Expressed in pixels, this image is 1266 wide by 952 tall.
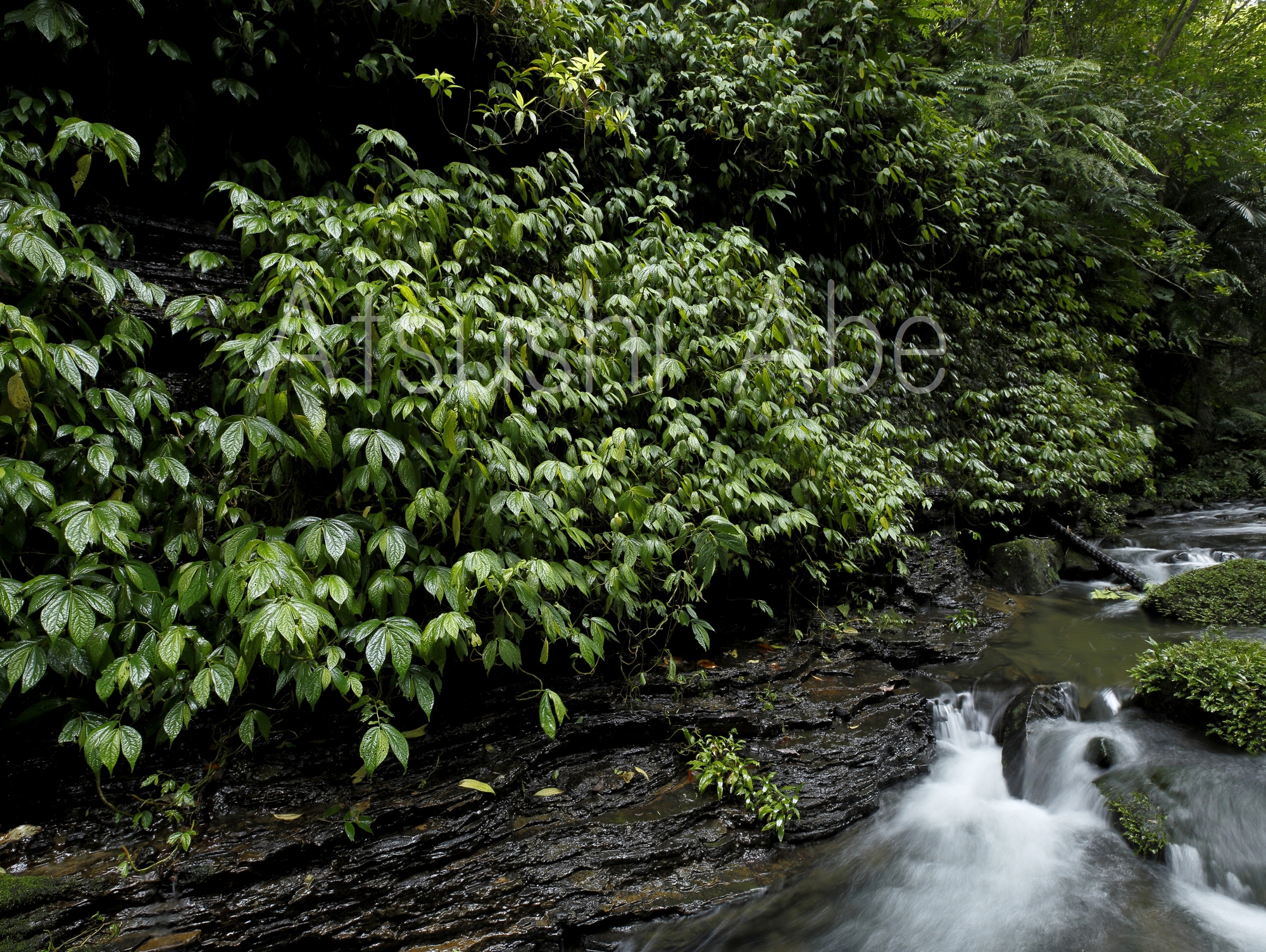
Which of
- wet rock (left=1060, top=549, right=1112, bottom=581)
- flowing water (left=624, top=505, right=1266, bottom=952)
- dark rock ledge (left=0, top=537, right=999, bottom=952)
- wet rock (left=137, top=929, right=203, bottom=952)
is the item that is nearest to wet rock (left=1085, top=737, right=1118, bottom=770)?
flowing water (left=624, top=505, right=1266, bottom=952)

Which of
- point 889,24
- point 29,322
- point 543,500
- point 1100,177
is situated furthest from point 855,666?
point 1100,177

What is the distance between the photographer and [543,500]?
10.2 ft

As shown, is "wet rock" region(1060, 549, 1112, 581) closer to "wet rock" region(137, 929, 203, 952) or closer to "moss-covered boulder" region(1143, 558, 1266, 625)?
"moss-covered boulder" region(1143, 558, 1266, 625)

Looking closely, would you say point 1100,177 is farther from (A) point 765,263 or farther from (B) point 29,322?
(B) point 29,322

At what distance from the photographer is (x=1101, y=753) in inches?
140

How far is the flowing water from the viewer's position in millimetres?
2752

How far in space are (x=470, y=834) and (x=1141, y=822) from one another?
347cm

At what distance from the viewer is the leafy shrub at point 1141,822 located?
10.1 feet

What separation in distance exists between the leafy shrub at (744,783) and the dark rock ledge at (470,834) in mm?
80

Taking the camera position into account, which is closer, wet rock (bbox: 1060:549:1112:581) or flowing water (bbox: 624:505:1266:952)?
flowing water (bbox: 624:505:1266:952)

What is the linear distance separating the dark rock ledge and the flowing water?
161 millimetres

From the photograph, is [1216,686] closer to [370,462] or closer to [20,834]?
[370,462]

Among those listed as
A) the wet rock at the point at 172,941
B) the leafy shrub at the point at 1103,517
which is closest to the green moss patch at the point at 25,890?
the wet rock at the point at 172,941

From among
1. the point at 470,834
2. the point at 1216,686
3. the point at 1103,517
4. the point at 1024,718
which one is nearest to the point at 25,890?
the point at 470,834
